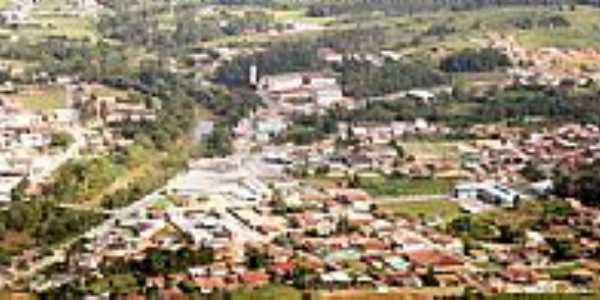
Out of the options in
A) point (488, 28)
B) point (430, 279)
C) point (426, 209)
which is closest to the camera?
point (430, 279)

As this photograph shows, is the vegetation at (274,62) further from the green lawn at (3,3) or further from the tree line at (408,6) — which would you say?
the green lawn at (3,3)

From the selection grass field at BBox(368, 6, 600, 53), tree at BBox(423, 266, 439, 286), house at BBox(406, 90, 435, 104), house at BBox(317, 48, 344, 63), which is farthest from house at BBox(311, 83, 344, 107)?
tree at BBox(423, 266, 439, 286)

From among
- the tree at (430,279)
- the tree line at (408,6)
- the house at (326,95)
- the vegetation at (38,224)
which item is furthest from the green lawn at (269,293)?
the tree line at (408,6)

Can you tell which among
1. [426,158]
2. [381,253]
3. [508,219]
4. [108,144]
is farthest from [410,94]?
[381,253]

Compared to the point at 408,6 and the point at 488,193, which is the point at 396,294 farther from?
the point at 408,6

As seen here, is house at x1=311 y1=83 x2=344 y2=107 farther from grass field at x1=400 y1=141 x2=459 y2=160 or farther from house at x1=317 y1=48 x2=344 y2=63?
grass field at x1=400 y1=141 x2=459 y2=160

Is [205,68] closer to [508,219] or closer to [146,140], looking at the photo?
[146,140]

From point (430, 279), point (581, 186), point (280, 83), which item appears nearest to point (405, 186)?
point (581, 186)
